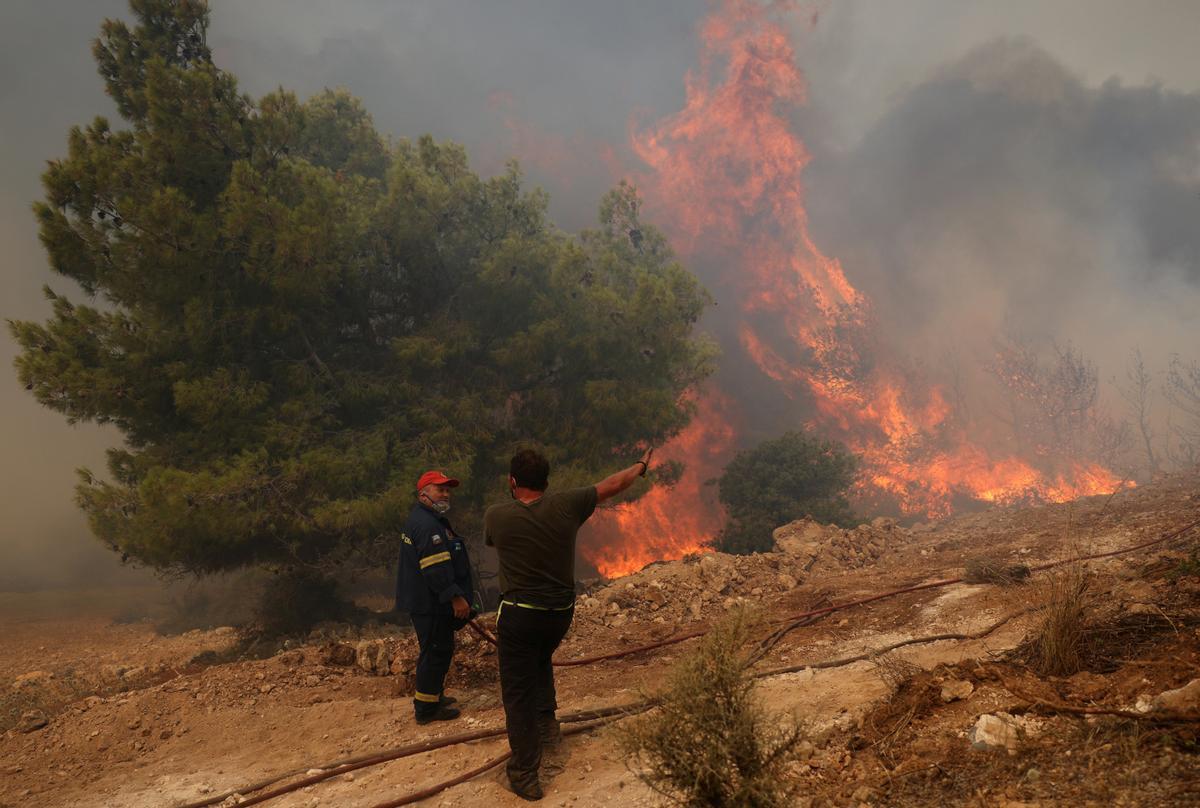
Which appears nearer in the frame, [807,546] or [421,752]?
[421,752]

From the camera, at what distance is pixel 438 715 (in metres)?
5.64

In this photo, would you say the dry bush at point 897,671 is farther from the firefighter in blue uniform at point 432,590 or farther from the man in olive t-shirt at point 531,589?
the firefighter in blue uniform at point 432,590

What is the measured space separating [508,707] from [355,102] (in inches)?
701

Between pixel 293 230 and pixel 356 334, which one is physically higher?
pixel 293 230

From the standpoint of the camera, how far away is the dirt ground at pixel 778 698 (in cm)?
280

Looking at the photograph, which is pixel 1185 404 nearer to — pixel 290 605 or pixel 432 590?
pixel 290 605

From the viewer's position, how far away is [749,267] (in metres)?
43.7

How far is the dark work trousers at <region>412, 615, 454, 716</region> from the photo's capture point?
17.8 feet

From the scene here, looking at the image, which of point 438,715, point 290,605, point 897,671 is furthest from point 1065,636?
point 290,605

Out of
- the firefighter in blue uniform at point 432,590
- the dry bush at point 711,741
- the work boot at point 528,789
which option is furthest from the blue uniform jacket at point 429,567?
the dry bush at point 711,741

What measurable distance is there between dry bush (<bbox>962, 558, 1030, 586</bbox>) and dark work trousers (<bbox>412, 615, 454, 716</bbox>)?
6.31 metres

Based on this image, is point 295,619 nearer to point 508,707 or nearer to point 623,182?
point 508,707

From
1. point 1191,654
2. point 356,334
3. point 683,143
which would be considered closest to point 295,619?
point 356,334

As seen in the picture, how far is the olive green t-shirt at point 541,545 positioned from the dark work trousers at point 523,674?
11 centimetres
